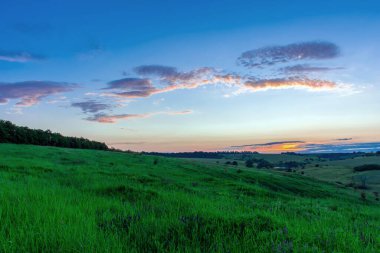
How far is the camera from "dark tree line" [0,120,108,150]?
5241 cm

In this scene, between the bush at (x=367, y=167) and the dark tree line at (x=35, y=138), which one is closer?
the dark tree line at (x=35, y=138)

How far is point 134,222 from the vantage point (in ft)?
19.9

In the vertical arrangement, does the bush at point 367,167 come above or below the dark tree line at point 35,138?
below

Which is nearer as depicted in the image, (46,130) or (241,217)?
(241,217)

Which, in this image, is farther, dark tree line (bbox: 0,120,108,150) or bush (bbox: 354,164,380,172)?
bush (bbox: 354,164,380,172)

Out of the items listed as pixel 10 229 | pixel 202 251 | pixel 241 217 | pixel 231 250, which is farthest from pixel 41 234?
pixel 241 217

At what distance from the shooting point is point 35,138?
196 ft

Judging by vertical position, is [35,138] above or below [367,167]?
above

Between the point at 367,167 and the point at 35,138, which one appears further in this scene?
the point at 367,167

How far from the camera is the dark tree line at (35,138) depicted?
52.4m

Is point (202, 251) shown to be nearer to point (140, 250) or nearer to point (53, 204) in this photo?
point (140, 250)

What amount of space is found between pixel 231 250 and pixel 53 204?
4.59m

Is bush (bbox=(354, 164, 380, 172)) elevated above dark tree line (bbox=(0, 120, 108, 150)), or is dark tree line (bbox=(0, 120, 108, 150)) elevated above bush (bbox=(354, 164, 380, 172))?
dark tree line (bbox=(0, 120, 108, 150))

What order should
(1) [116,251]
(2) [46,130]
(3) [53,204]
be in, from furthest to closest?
(2) [46,130] < (3) [53,204] < (1) [116,251]
